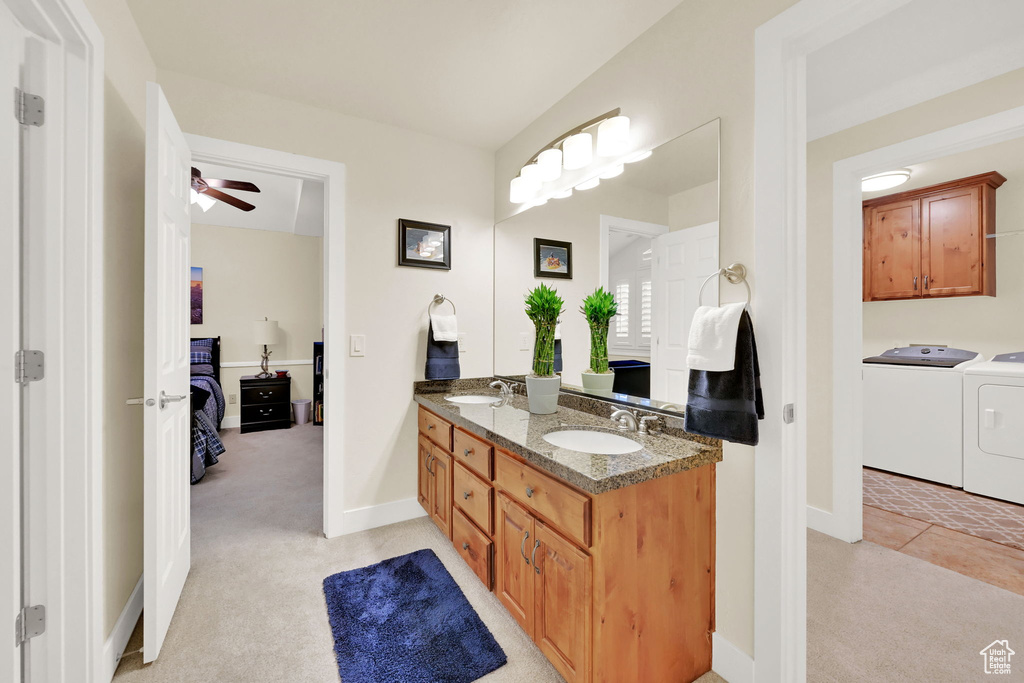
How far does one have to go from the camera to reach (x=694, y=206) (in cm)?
155

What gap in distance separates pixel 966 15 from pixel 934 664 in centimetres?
240

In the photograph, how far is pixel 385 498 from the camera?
102 inches

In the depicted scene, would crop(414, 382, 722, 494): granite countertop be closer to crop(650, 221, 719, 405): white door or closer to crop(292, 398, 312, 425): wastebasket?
crop(650, 221, 719, 405): white door

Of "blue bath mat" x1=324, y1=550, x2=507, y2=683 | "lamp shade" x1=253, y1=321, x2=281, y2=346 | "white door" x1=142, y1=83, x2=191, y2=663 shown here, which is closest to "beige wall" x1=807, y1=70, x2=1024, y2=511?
"blue bath mat" x1=324, y1=550, x2=507, y2=683

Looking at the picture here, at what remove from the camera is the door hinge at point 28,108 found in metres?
1.11

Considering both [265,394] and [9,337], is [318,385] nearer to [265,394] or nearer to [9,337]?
[265,394]

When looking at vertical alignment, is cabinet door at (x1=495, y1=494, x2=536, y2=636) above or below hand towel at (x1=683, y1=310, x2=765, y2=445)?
below

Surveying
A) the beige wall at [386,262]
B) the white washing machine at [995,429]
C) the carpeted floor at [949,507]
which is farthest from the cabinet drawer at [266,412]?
the white washing machine at [995,429]

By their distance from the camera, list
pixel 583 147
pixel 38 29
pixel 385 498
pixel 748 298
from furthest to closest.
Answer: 1. pixel 385 498
2. pixel 583 147
3. pixel 748 298
4. pixel 38 29

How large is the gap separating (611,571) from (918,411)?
353cm

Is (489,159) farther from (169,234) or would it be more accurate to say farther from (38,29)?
(38,29)

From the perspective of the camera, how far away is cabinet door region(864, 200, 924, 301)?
3.44 m

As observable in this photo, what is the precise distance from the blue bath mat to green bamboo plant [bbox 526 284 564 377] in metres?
1.08

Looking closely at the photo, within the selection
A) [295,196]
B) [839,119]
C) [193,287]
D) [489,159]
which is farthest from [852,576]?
[193,287]
